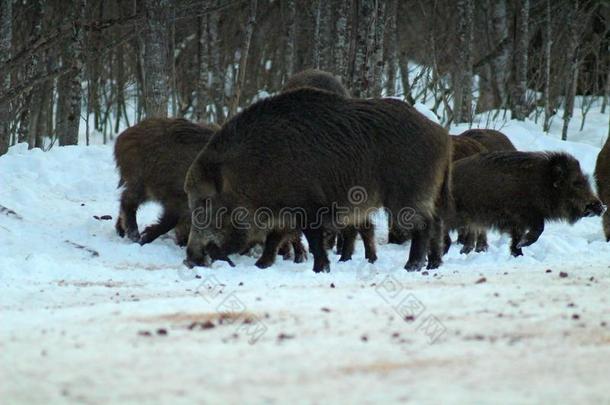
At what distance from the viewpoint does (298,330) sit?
5.31 meters

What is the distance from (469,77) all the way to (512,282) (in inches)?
558

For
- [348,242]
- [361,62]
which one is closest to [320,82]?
[348,242]

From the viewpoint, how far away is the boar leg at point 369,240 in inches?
404

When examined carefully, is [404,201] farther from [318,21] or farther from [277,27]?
[277,27]

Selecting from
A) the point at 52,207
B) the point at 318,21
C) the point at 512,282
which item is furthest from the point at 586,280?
the point at 318,21

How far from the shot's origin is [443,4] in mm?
31750

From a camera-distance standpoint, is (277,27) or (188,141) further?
(277,27)

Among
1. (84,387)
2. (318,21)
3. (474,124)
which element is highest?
(318,21)

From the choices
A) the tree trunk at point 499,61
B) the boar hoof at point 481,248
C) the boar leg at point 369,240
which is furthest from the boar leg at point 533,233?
the tree trunk at point 499,61

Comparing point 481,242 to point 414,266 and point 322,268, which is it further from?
point 322,268

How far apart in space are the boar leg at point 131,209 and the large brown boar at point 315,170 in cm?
144

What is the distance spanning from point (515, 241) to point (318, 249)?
2584 millimetres

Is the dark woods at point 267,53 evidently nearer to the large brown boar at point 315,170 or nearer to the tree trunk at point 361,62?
the tree trunk at point 361,62

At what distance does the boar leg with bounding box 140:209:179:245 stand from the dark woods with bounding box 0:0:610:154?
9.97ft
